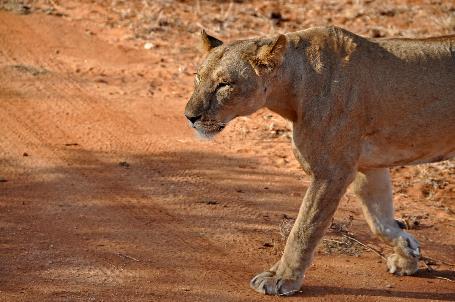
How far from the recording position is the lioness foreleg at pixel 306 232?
5727 millimetres

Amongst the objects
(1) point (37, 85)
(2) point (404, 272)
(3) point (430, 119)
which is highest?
(3) point (430, 119)


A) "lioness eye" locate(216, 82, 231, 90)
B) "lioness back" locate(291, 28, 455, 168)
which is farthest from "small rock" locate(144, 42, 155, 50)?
"lioness eye" locate(216, 82, 231, 90)

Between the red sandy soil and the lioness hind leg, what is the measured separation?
0.14m

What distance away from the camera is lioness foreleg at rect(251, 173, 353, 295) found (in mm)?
5727

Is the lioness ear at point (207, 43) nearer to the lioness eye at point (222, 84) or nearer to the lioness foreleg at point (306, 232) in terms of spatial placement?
the lioness eye at point (222, 84)

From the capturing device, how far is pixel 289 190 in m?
7.82

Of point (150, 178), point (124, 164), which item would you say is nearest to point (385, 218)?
point (150, 178)

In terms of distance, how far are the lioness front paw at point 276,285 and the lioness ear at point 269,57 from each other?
136 centimetres

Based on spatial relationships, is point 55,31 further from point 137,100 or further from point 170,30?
point 137,100

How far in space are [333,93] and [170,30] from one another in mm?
5937

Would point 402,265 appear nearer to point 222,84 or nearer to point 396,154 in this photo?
point 396,154

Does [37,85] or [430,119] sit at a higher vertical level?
[430,119]

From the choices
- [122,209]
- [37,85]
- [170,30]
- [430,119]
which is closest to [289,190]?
[122,209]

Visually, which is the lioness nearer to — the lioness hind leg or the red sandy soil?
the lioness hind leg
